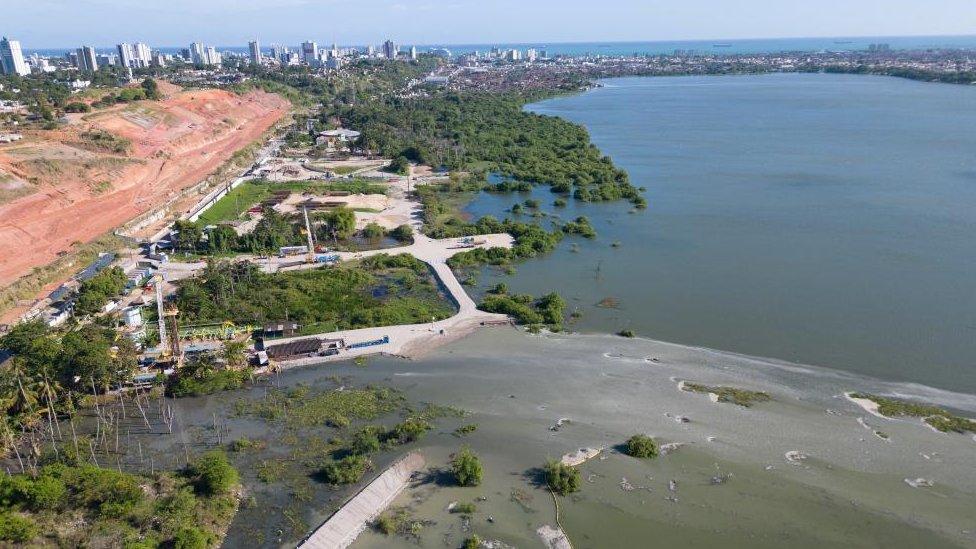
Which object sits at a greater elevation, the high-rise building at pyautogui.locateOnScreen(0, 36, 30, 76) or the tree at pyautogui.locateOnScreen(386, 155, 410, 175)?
the high-rise building at pyautogui.locateOnScreen(0, 36, 30, 76)

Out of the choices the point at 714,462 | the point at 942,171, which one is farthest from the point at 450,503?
the point at 942,171

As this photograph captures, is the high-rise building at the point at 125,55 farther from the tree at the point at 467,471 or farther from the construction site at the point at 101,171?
the tree at the point at 467,471

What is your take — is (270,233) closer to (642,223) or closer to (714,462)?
(642,223)

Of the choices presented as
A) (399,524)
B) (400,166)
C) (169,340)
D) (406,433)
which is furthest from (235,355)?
(400,166)

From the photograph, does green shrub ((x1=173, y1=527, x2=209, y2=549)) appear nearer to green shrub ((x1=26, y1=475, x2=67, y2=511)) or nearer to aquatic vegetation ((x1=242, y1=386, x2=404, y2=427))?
green shrub ((x1=26, y1=475, x2=67, y2=511))

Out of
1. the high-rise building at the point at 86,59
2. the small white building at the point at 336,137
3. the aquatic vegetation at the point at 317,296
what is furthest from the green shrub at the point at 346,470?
the high-rise building at the point at 86,59

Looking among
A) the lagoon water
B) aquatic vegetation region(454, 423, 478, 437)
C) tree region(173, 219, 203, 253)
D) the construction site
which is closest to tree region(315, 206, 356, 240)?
tree region(173, 219, 203, 253)
